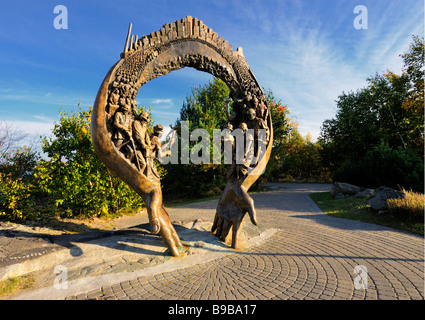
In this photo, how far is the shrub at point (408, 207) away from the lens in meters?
7.52

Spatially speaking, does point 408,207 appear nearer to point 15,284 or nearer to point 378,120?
point 15,284

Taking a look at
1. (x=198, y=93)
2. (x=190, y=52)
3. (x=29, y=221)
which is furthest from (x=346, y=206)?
(x=198, y=93)

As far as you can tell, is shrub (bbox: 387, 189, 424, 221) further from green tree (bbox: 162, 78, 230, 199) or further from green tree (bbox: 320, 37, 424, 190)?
green tree (bbox: 162, 78, 230, 199)

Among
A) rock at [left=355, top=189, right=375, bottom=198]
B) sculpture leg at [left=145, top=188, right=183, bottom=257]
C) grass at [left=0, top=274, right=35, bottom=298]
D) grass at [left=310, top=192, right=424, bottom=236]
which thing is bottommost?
grass at [left=310, top=192, right=424, bottom=236]

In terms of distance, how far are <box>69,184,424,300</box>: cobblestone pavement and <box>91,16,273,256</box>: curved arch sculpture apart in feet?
3.09

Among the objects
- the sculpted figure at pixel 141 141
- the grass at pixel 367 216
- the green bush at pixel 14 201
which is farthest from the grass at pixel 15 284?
the grass at pixel 367 216

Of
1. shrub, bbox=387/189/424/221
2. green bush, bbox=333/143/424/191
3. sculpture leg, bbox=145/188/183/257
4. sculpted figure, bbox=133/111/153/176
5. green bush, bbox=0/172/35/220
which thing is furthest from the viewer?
green bush, bbox=333/143/424/191

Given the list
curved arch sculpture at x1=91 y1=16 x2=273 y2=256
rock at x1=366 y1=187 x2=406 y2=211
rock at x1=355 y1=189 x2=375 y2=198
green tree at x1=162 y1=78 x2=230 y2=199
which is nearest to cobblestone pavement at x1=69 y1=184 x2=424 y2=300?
curved arch sculpture at x1=91 y1=16 x2=273 y2=256

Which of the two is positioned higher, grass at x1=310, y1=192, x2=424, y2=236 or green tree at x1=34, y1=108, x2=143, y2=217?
green tree at x1=34, y1=108, x2=143, y2=217

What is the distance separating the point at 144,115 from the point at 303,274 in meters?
4.24

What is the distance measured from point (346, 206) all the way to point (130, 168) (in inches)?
399

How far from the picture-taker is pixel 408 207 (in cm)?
769

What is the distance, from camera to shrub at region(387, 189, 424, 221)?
7.52 metres
